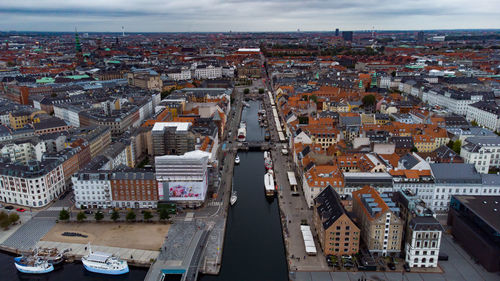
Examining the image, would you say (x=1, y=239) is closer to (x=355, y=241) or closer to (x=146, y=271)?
(x=146, y=271)

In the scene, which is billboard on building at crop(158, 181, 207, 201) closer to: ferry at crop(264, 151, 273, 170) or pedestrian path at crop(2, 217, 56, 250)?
pedestrian path at crop(2, 217, 56, 250)

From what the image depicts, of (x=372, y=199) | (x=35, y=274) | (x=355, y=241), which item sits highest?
(x=372, y=199)

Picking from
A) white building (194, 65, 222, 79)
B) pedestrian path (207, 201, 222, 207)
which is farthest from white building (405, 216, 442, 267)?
Result: white building (194, 65, 222, 79)

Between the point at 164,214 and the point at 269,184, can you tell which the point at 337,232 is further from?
the point at 164,214

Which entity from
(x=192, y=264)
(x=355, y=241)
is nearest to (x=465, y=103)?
(x=355, y=241)

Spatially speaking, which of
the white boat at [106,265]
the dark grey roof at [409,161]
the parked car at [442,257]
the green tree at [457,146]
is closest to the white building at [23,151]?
the white boat at [106,265]

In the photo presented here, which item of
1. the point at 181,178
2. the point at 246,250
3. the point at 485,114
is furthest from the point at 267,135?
the point at 485,114
